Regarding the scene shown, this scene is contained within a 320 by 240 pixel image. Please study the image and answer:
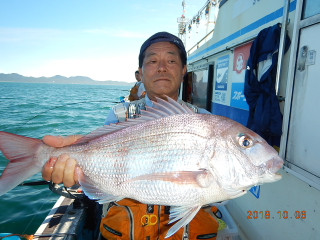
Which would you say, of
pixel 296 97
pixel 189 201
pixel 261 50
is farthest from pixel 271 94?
pixel 189 201

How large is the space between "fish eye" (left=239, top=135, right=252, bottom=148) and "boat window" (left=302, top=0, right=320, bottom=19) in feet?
5.06

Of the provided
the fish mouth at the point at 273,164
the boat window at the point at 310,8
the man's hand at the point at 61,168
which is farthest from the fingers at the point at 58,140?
the boat window at the point at 310,8

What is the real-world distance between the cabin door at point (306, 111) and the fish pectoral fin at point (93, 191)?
1.87 m

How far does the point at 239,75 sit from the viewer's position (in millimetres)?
3680

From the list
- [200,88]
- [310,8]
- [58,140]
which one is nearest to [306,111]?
[310,8]

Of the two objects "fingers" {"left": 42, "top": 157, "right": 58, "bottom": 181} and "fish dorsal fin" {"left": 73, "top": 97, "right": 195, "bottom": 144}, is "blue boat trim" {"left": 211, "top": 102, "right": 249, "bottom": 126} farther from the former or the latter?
"fingers" {"left": 42, "top": 157, "right": 58, "bottom": 181}

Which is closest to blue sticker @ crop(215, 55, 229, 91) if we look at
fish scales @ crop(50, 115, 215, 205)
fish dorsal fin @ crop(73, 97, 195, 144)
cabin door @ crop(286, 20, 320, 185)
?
cabin door @ crop(286, 20, 320, 185)

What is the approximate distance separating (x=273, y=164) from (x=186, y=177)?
1.93 feet

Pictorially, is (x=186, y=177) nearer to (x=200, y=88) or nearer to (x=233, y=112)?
(x=233, y=112)

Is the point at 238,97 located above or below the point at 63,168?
above

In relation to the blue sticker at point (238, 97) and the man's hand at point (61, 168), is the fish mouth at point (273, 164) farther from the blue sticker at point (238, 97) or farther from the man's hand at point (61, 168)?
the blue sticker at point (238, 97)

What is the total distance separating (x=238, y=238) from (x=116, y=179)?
2682 millimetres

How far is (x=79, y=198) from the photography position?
2.94 meters

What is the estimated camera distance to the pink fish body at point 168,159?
134 centimetres
